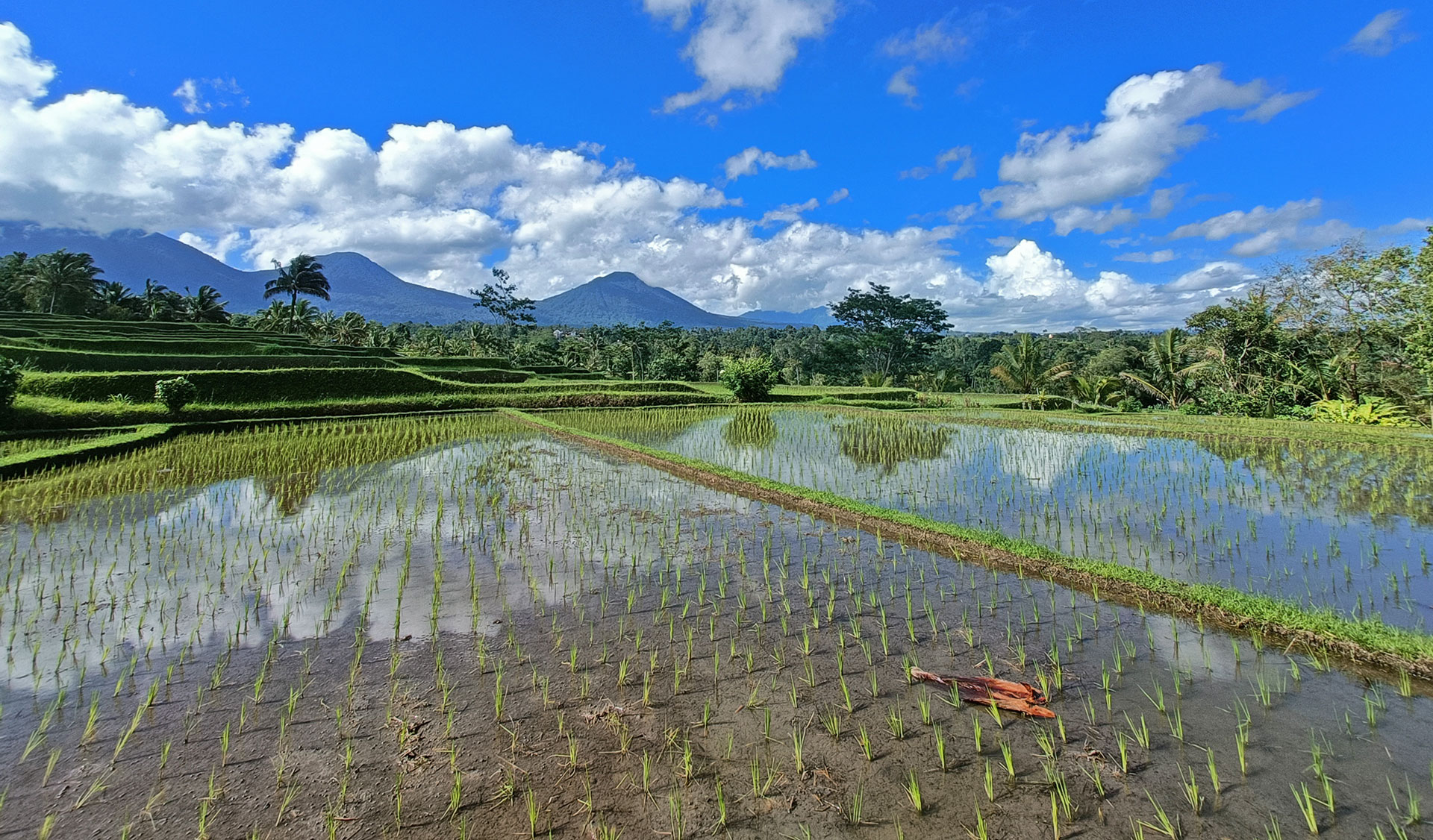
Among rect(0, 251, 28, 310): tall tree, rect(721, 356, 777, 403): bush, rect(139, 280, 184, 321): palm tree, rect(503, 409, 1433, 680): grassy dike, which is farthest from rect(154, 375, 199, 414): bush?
rect(0, 251, 28, 310): tall tree

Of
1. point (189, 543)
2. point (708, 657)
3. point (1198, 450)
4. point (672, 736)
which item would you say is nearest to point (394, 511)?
point (189, 543)

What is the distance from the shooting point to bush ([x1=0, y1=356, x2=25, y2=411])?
1180 cm

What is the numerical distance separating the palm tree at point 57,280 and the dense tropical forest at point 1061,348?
95 mm

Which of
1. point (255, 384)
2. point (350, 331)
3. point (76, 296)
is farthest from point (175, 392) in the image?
point (76, 296)

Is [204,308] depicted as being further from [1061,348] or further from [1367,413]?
[1061,348]

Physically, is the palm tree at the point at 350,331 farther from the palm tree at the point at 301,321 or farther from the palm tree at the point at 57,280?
the palm tree at the point at 57,280

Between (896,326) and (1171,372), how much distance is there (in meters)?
Answer: 21.9

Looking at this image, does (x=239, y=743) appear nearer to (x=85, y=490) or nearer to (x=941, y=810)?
(x=941, y=810)

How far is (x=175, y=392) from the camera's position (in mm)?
14430

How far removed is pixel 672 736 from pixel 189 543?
20.2 ft

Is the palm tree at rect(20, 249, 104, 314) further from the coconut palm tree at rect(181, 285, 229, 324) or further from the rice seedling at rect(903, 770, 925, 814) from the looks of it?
the rice seedling at rect(903, 770, 925, 814)

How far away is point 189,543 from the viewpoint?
608cm

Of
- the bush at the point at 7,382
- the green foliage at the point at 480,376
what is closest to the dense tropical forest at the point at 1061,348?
the green foliage at the point at 480,376

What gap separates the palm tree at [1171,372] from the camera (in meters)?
24.4
